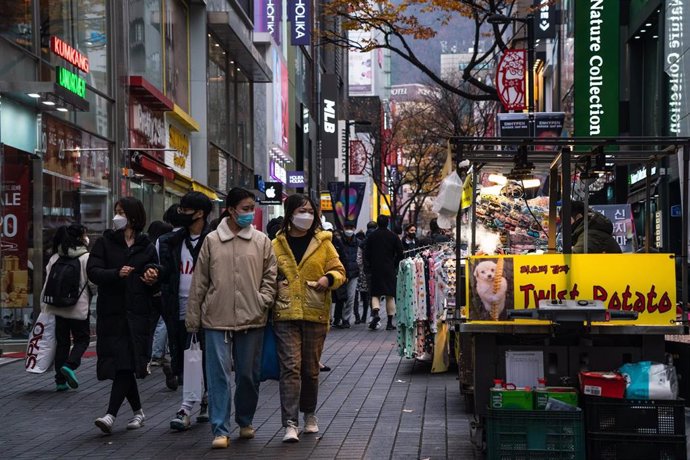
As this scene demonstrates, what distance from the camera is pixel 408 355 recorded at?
1411cm

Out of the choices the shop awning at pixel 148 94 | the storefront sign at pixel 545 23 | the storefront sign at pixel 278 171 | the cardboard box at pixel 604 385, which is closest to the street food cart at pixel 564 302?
the cardboard box at pixel 604 385

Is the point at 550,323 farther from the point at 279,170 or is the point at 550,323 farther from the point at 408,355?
the point at 279,170

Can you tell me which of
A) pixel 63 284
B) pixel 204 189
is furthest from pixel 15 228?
pixel 204 189

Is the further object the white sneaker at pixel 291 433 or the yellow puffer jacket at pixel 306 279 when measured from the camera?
the yellow puffer jacket at pixel 306 279

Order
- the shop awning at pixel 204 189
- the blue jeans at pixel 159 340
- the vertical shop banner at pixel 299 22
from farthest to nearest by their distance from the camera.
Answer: the vertical shop banner at pixel 299 22
the shop awning at pixel 204 189
the blue jeans at pixel 159 340

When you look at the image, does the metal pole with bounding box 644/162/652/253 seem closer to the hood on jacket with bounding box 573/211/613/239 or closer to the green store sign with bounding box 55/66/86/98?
the hood on jacket with bounding box 573/211/613/239

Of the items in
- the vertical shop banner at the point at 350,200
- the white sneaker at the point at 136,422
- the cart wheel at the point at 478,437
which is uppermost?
the vertical shop banner at the point at 350,200

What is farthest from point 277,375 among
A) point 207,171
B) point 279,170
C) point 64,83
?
point 279,170

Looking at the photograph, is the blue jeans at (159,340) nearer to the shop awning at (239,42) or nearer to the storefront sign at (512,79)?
the storefront sign at (512,79)

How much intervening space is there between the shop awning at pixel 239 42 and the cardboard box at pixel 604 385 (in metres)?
25.2

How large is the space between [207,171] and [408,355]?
17.8 metres

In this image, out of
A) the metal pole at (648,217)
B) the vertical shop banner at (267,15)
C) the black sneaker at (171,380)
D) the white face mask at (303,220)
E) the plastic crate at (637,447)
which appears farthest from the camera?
the vertical shop banner at (267,15)

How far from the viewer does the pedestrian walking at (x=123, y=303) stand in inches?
364

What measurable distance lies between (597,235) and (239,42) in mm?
25055
